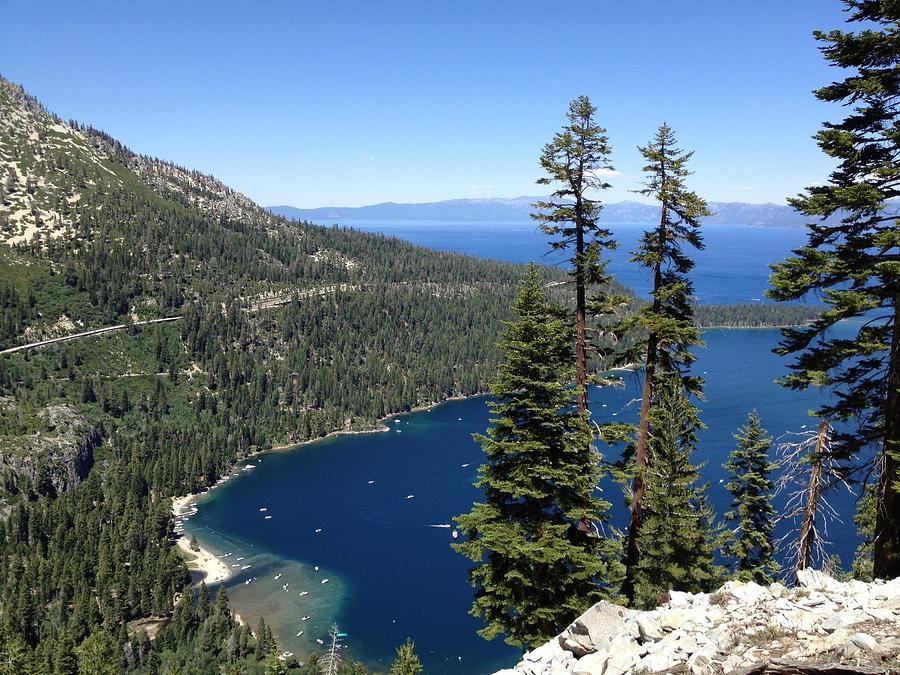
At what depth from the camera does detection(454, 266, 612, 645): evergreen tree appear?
1925 cm

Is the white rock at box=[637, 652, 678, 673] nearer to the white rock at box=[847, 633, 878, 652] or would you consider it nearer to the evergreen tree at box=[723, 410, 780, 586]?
the white rock at box=[847, 633, 878, 652]

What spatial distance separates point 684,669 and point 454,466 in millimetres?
140799

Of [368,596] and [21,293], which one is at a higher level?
[21,293]

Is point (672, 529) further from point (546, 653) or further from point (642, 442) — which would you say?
point (546, 653)

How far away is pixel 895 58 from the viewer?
14305mm

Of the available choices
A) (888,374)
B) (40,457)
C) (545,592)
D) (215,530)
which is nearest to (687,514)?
(545,592)

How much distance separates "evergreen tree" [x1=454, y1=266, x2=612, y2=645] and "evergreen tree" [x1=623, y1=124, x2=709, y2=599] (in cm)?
238

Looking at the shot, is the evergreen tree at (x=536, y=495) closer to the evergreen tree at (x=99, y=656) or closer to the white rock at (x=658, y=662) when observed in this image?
the white rock at (x=658, y=662)

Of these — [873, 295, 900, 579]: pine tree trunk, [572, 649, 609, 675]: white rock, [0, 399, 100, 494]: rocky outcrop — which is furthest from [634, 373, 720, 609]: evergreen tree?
[0, 399, 100, 494]: rocky outcrop

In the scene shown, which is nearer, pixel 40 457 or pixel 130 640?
pixel 130 640

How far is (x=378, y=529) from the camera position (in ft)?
383

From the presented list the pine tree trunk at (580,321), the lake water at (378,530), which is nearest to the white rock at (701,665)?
the pine tree trunk at (580,321)

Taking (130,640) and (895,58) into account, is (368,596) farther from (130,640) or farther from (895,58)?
(895,58)

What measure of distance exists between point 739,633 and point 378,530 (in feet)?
364
